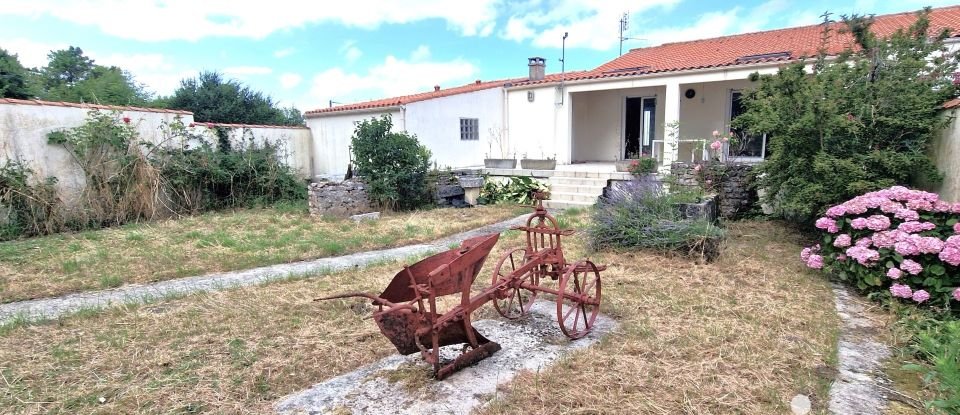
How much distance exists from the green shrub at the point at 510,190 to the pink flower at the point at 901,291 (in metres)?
7.12

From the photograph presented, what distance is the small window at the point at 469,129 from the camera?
42.9 feet

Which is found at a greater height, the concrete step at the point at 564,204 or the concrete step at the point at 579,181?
the concrete step at the point at 579,181

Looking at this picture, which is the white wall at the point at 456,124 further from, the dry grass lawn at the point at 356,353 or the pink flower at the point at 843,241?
the pink flower at the point at 843,241

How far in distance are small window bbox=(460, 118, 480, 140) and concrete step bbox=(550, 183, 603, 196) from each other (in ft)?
11.3

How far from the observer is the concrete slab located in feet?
8.55

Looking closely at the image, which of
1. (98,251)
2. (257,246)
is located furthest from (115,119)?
(257,246)

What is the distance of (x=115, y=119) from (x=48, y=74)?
17.5 metres

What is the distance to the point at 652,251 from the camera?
5738 millimetres

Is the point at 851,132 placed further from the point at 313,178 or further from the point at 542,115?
the point at 313,178

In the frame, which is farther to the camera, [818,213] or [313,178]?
[313,178]

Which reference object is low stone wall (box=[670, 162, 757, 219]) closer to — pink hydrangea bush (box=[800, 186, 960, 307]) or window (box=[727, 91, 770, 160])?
window (box=[727, 91, 770, 160])

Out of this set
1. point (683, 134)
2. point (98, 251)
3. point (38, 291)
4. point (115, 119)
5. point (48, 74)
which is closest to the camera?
point (38, 291)

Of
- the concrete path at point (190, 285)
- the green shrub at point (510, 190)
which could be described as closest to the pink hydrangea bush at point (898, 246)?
the concrete path at point (190, 285)

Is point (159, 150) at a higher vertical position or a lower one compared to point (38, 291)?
higher
